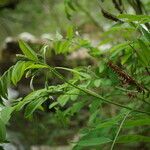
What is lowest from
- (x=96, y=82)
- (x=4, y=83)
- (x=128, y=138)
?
(x=128, y=138)

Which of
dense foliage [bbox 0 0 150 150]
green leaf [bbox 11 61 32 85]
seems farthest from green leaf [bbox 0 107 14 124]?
green leaf [bbox 11 61 32 85]

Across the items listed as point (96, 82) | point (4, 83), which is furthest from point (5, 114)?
point (96, 82)

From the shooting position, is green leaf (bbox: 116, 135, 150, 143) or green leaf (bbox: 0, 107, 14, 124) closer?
green leaf (bbox: 0, 107, 14, 124)

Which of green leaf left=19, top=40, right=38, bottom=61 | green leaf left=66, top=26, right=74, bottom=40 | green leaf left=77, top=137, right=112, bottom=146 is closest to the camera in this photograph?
green leaf left=19, top=40, right=38, bottom=61

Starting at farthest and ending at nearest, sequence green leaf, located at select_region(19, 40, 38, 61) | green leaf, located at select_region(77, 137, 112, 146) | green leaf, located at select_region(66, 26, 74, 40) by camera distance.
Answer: green leaf, located at select_region(66, 26, 74, 40) → green leaf, located at select_region(77, 137, 112, 146) → green leaf, located at select_region(19, 40, 38, 61)

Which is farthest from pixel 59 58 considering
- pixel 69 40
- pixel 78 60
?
pixel 69 40

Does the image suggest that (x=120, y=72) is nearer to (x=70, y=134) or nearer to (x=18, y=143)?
(x=18, y=143)

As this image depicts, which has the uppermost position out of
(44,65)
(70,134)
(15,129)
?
(44,65)

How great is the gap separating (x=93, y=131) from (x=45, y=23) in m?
7.82

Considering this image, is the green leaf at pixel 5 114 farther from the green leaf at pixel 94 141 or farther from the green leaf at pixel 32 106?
the green leaf at pixel 94 141

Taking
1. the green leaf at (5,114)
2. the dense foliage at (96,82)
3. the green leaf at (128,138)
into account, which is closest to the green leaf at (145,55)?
the dense foliage at (96,82)

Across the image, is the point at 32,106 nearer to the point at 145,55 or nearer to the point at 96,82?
the point at 96,82

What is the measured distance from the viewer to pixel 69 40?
1.81 m

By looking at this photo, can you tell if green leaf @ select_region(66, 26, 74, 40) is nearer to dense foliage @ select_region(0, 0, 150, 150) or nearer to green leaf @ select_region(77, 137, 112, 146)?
dense foliage @ select_region(0, 0, 150, 150)
